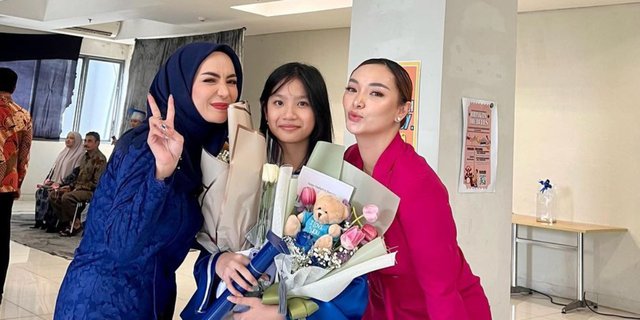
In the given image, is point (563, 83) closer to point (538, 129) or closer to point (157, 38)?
point (538, 129)

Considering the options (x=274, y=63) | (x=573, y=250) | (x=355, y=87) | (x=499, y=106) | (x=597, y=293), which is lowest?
(x=597, y=293)

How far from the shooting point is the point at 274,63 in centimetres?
880

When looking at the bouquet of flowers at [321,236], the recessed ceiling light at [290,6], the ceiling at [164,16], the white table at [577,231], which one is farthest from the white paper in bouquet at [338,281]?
the recessed ceiling light at [290,6]

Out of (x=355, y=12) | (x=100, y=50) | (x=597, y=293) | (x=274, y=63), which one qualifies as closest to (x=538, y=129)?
(x=597, y=293)

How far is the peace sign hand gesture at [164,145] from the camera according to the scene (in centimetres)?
136

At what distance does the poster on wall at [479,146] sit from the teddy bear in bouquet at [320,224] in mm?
2164

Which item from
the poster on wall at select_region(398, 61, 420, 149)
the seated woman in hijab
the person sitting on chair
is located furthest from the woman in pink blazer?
the seated woman in hijab

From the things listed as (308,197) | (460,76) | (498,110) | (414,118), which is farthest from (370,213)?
(498,110)

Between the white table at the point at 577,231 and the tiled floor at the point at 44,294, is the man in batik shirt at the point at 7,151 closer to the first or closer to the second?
the tiled floor at the point at 44,294

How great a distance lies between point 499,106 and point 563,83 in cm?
285

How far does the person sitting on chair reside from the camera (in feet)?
26.1

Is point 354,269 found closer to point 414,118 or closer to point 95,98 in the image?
point 414,118

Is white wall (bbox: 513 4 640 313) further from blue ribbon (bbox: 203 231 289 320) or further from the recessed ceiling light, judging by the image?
blue ribbon (bbox: 203 231 289 320)

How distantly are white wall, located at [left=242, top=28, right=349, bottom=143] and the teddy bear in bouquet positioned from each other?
6.04 meters
